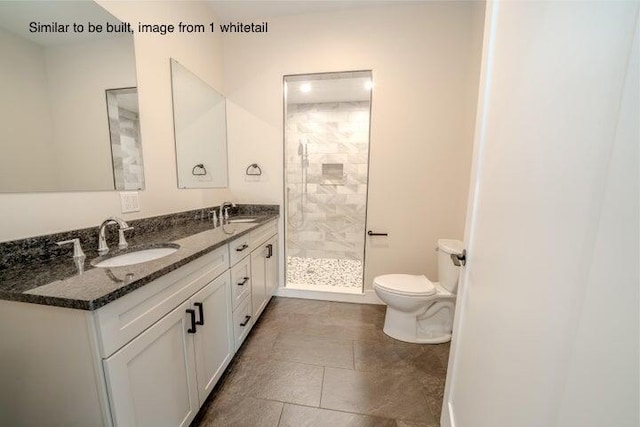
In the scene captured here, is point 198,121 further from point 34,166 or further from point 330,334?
point 330,334

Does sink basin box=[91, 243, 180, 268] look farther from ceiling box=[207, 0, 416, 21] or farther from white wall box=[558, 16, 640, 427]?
ceiling box=[207, 0, 416, 21]

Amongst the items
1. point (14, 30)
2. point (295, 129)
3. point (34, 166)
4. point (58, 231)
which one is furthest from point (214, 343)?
point (295, 129)

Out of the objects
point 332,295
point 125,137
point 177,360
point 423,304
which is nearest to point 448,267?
point 423,304

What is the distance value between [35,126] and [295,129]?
2686mm

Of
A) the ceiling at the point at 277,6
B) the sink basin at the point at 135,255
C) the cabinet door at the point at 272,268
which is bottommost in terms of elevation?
the cabinet door at the point at 272,268

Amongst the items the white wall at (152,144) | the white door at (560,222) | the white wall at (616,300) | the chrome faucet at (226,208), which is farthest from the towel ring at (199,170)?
the white wall at (616,300)

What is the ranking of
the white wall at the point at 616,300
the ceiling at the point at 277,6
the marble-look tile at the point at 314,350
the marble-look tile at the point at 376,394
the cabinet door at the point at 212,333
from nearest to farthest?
1. the white wall at the point at 616,300
2. the cabinet door at the point at 212,333
3. the marble-look tile at the point at 376,394
4. the marble-look tile at the point at 314,350
5. the ceiling at the point at 277,6

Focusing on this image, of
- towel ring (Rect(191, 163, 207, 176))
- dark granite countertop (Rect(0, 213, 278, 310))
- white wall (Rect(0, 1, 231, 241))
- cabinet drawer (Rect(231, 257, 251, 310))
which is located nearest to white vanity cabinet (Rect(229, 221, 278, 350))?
cabinet drawer (Rect(231, 257, 251, 310))

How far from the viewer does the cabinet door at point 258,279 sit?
5.87ft

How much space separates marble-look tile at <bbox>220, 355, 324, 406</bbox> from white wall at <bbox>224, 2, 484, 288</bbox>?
3.69ft

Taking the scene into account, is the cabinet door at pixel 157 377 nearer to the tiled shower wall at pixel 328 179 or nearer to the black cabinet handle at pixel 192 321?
the black cabinet handle at pixel 192 321

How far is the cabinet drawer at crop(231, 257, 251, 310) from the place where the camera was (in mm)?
1475

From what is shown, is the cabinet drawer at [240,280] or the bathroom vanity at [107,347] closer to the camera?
the bathroom vanity at [107,347]

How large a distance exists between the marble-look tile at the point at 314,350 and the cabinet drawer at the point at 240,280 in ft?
1.51
